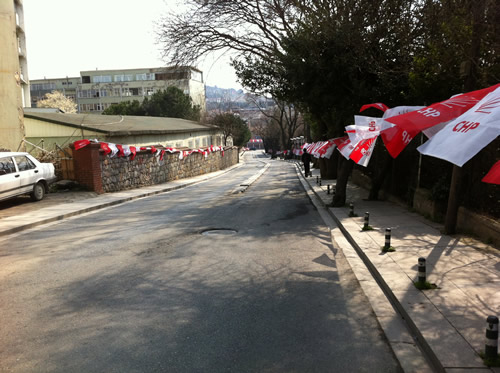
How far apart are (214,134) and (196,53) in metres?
30.5

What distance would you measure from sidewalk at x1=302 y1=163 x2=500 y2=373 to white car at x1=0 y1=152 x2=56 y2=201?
35.5 feet

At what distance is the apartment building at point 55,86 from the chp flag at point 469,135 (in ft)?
335

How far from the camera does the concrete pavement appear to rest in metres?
3.87

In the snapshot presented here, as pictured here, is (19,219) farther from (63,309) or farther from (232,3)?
(232,3)

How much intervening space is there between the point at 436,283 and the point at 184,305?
3.45 m

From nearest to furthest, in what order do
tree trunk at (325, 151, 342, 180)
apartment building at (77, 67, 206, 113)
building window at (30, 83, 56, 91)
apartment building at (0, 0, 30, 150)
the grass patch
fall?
1. the grass patch
2. apartment building at (0, 0, 30, 150)
3. tree trunk at (325, 151, 342, 180)
4. apartment building at (77, 67, 206, 113)
5. building window at (30, 83, 56, 91)

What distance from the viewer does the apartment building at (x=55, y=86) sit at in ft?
320

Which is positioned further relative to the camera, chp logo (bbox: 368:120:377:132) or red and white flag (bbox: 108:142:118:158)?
red and white flag (bbox: 108:142:118:158)

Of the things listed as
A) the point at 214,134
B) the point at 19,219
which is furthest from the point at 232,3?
the point at 214,134

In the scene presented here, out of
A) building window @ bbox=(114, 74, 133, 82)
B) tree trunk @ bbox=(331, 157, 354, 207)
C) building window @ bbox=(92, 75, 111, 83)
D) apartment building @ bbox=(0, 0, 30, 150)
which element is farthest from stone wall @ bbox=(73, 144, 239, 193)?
building window @ bbox=(92, 75, 111, 83)

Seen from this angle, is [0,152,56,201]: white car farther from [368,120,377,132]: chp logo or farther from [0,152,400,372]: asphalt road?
[368,120,377,132]: chp logo

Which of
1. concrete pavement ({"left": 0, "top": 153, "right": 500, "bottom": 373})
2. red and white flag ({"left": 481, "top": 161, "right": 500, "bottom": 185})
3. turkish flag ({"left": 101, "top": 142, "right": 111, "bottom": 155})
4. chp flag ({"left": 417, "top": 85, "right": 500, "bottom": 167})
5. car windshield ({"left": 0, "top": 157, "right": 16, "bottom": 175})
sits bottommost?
concrete pavement ({"left": 0, "top": 153, "right": 500, "bottom": 373})

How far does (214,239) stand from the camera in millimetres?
9086

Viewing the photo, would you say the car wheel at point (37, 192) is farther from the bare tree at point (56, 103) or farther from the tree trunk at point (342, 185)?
the bare tree at point (56, 103)
